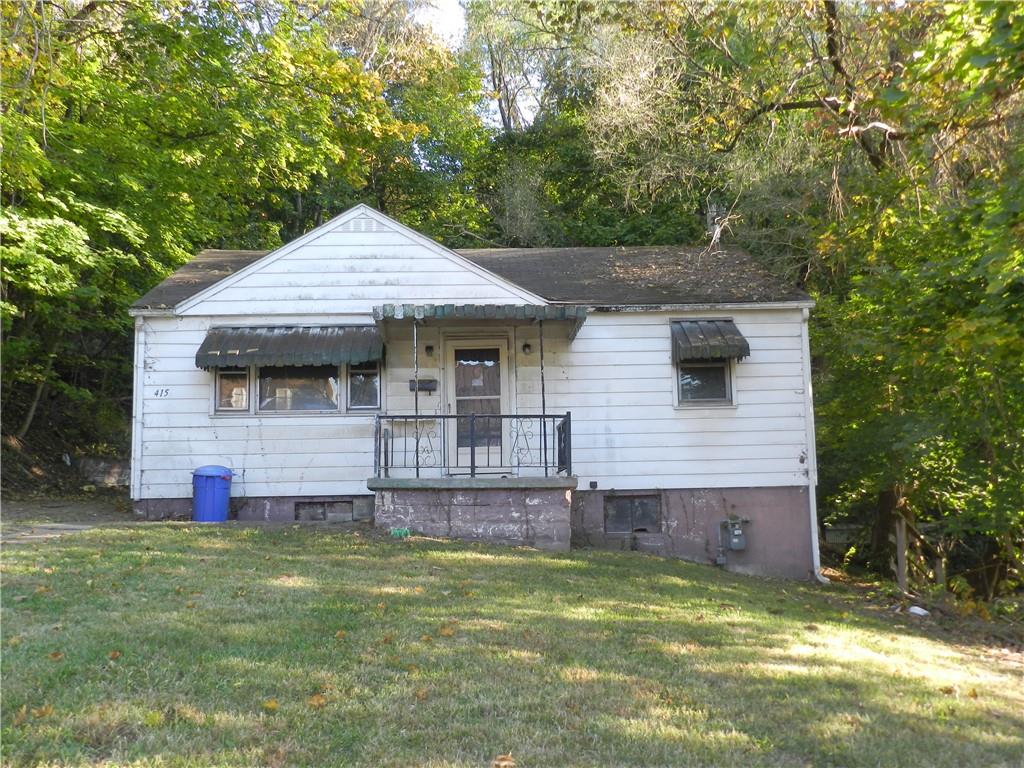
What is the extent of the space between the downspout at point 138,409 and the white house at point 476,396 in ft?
0.10

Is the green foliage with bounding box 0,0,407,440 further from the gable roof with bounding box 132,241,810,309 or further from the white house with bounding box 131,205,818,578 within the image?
the white house with bounding box 131,205,818,578

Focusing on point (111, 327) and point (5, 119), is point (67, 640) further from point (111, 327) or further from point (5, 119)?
point (111, 327)

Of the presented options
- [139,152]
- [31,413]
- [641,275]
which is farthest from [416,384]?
[31,413]

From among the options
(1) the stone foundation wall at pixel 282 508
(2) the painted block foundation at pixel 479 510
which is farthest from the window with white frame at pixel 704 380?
(1) the stone foundation wall at pixel 282 508

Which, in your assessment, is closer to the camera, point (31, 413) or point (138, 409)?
point (138, 409)

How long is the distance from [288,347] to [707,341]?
587cm

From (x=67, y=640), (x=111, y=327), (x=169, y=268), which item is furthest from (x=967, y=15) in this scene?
(x=111, y=327)

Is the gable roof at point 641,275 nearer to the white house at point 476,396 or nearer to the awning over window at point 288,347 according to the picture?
the white house at point 476,396

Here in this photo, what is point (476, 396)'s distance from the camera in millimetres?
11789

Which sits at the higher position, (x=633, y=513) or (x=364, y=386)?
(x=364, y=386)

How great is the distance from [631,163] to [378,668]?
16769 millimetres

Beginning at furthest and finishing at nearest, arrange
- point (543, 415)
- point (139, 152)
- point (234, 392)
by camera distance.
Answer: point (139, 152) → point (234, 392) → point (543, 415)

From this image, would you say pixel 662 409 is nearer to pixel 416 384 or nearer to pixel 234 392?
pixel 416 384

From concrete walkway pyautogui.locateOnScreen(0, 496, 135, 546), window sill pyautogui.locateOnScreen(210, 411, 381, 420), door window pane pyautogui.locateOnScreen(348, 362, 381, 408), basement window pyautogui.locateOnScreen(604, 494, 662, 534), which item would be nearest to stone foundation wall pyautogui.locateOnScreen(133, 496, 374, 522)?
concrete walkway pyautogui.locateOnScreen(0, 496, 135, 546)
